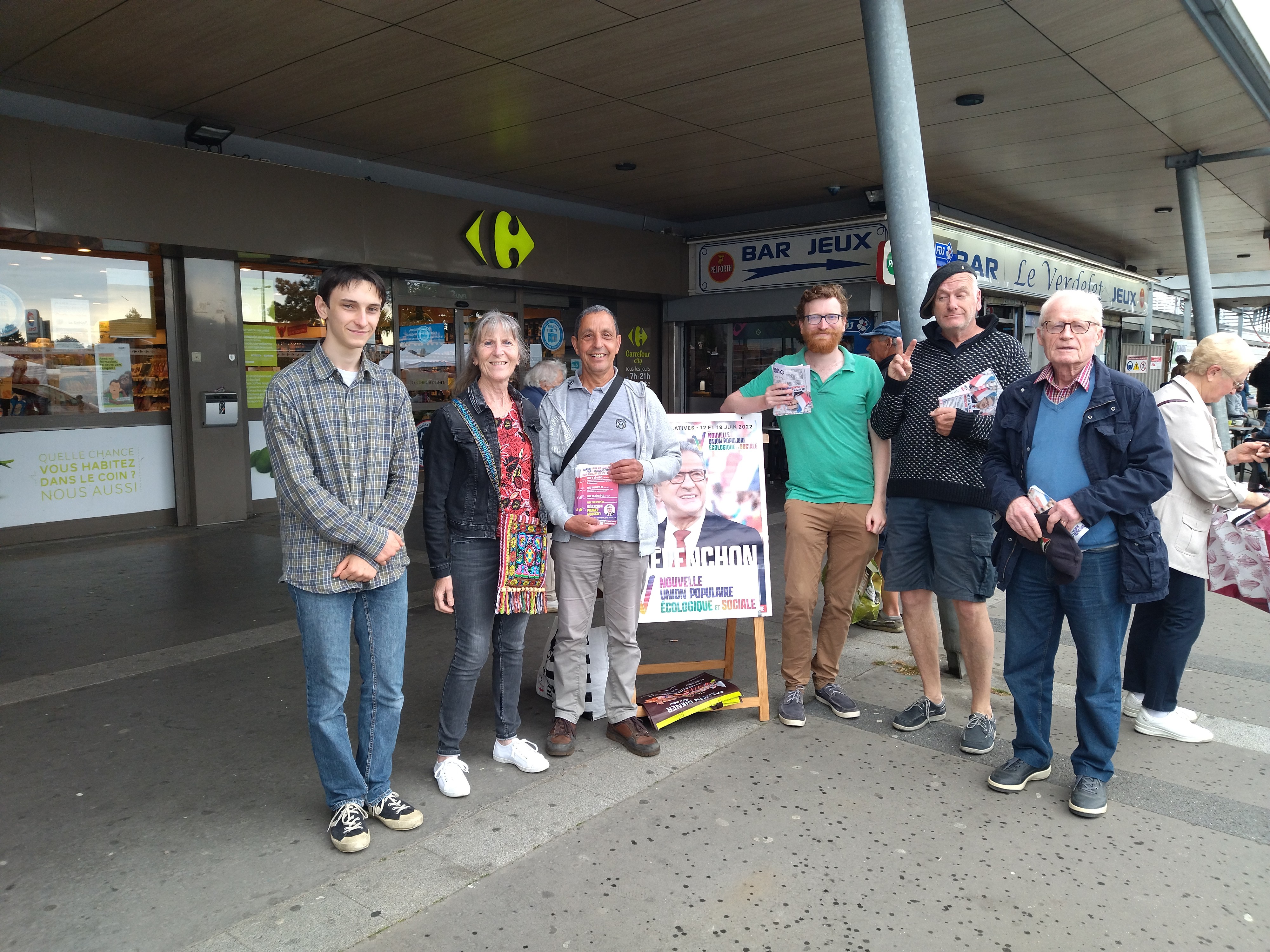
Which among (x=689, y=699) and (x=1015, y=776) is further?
(x=689, y=699)

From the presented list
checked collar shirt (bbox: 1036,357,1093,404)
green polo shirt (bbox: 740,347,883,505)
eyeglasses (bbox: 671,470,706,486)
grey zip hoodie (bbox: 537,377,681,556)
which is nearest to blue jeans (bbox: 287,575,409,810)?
grey zip hoodie (bbox: 537,377,681,556)

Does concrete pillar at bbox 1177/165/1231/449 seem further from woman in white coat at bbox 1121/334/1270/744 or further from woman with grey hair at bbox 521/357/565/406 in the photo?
woman with grey hair at bbox 521/357/565/406

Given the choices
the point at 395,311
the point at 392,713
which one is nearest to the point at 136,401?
the point at 395,311

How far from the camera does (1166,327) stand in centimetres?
2416

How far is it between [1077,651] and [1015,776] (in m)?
0.56

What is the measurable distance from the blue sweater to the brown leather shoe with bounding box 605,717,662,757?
186 cm

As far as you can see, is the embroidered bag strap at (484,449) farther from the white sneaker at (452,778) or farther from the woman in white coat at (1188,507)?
the woman in white coat at (1188,507)

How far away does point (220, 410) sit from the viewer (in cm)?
894

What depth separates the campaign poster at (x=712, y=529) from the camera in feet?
13.7

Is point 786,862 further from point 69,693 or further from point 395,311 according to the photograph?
point 395,311

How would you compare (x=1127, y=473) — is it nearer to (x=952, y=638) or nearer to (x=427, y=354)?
(x=952, y=638)

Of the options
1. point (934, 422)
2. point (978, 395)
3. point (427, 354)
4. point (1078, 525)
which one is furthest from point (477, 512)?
point (427, 354)

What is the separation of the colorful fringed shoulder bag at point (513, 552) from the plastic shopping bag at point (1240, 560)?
A: 9.23 feet

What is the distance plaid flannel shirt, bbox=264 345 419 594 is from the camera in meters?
2.80
